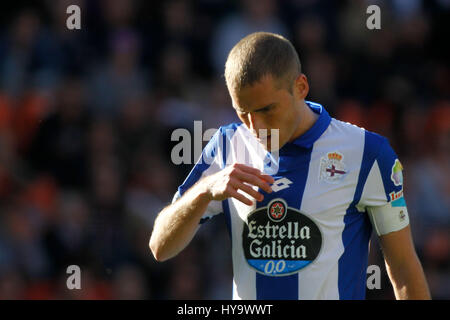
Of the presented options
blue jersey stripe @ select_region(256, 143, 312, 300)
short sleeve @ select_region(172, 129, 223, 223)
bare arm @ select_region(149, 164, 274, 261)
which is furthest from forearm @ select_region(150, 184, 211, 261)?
blue jersey stripe @ select_region(256, 143, 312, 300)

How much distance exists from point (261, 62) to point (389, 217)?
809mm

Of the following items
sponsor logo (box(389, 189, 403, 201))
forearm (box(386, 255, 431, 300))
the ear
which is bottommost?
forearm (box(386, 255, 431, 300))

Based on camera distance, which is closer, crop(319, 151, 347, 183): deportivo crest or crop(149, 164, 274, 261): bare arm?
crop(149, 164, 274, 261): bare arm

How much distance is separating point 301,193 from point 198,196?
1.48 feet

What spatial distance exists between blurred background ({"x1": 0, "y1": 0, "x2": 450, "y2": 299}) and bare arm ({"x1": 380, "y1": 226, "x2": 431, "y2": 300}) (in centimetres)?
367

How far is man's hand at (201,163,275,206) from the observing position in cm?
292

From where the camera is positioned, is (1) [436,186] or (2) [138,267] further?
(1) [436,186]

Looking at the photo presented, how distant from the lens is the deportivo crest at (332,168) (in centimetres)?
328

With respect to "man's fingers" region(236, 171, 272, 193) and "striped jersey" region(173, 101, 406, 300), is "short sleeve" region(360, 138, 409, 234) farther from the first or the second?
"man's fingers" region(236, 171, 272, 193)

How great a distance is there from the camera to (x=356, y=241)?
327cm

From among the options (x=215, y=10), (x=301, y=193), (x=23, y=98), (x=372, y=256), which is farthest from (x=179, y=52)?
(x=301, y=193)

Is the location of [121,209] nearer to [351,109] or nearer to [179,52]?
[179,52]

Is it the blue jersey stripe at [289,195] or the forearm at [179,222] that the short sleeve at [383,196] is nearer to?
the blue jersey stripe at [289,195]

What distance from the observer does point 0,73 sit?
7.69 metres
